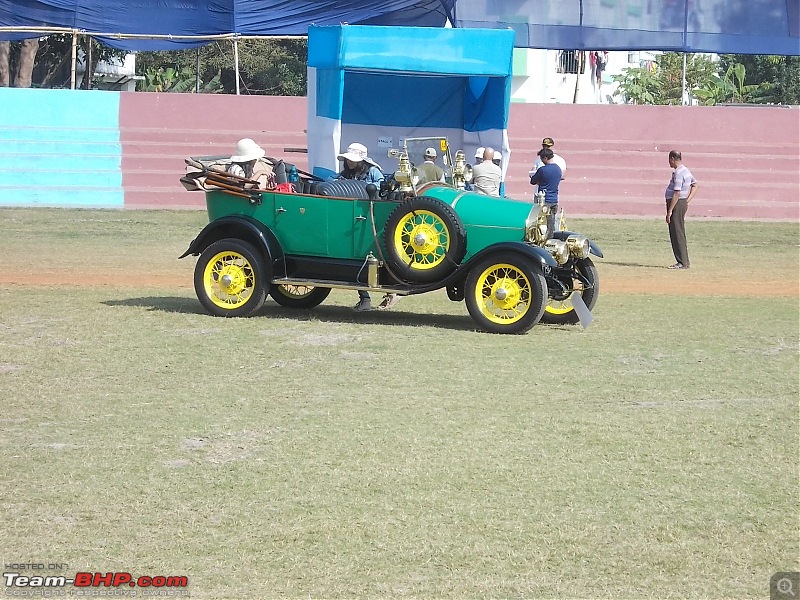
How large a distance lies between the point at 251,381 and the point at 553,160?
9.68 meters

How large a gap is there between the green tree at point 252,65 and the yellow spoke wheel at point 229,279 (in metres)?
36.5

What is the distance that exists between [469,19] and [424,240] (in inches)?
545

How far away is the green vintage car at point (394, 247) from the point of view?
10336 mm

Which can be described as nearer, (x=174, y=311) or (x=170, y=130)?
(x=174, y=311)

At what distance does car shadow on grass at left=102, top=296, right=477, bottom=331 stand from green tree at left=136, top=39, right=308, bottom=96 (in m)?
35.7

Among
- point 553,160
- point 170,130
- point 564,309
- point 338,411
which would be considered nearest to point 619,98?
point 170,130

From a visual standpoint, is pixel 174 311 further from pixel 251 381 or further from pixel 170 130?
pixel 170 130

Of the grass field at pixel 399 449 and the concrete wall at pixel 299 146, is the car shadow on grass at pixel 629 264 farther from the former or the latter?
the concrete wall at pixel 299 146

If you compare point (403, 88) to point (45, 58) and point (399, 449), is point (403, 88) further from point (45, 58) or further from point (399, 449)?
point (45, 58)

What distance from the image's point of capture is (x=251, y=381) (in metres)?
8.22

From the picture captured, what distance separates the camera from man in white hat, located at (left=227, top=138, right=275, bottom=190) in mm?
11266

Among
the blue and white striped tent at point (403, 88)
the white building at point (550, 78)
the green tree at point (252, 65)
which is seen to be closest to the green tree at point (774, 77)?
the white building at point (550, 78)

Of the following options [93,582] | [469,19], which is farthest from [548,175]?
[93,582]

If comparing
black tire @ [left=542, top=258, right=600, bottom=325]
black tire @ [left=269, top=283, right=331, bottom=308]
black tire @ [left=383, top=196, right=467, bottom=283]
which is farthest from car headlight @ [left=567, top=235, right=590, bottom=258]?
black tire @ [left=269, top=283, right=331, bottom=308]
